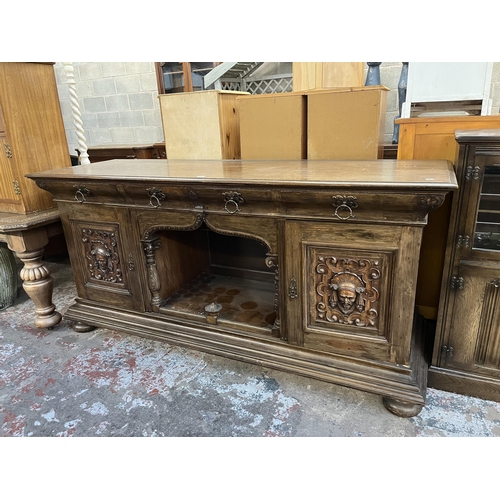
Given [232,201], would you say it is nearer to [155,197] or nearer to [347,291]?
[155,197]

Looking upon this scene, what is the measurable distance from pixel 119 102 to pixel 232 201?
3.93 meters

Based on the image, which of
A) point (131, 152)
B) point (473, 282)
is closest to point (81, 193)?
point (473, 282)

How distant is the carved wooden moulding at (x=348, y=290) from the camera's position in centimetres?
149

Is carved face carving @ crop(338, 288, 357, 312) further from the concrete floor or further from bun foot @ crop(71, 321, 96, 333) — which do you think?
bun foot @ crop(71, 321, 96, 333)

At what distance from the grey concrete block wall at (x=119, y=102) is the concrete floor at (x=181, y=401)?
3.28 metres

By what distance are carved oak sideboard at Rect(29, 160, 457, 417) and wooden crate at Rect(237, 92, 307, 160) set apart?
0.44 feet

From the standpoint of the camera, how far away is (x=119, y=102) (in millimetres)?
4828

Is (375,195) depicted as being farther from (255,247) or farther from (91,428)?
(91,428)

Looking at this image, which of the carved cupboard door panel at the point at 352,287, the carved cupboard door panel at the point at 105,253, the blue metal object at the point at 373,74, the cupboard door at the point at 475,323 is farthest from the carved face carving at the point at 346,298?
the blue metal object at the point at 373,74

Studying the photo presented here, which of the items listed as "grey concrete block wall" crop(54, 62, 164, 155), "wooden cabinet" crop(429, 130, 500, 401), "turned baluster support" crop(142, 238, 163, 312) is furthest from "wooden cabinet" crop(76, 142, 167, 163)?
"wooden cabinet" crop(429, 130, 500, 401)

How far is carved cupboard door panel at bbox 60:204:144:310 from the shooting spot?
6.43ft

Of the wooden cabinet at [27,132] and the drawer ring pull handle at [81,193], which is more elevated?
the wooden cabinet at [27,132]

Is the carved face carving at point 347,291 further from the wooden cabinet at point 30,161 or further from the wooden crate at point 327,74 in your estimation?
the wooden cabinet at point 30,161

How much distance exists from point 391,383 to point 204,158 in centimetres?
151
